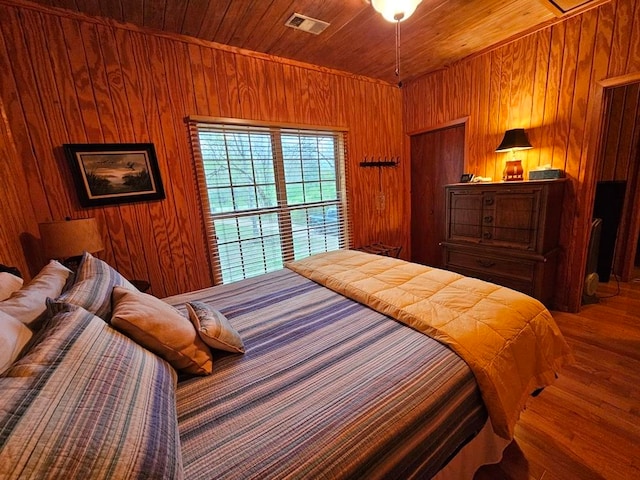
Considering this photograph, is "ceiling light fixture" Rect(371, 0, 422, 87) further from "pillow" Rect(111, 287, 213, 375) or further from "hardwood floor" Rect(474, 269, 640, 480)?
"hardwood floor" Rect(474, 269, 640, 480)

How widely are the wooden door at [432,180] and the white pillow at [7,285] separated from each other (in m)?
3.55

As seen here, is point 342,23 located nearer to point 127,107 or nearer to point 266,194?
point 266,194

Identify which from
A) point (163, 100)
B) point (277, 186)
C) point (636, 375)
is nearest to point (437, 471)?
point (636, 375)

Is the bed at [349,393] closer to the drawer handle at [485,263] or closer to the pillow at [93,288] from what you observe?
the pillow at [93,288]

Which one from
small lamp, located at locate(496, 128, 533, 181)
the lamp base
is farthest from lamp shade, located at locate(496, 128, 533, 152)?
the lamp base

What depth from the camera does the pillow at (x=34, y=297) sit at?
90cm

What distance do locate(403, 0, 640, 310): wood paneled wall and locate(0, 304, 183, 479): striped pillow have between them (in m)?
3.30

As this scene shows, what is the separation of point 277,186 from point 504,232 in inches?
89.2

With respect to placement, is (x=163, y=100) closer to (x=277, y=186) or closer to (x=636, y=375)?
(x=277, y=186)

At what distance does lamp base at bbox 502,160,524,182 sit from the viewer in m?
2.62

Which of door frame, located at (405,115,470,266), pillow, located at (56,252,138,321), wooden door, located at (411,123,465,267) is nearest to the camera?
pillow, located at (56,252,138,321)

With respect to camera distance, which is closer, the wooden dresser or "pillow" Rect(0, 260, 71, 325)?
"pillow" Rect(0, 260, 71, 325)

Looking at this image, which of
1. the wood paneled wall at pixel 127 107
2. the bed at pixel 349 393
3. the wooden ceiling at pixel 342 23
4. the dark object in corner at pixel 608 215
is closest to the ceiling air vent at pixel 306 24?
the wooden ceiling at pixel 342 23

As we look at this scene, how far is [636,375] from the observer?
1743 mm
